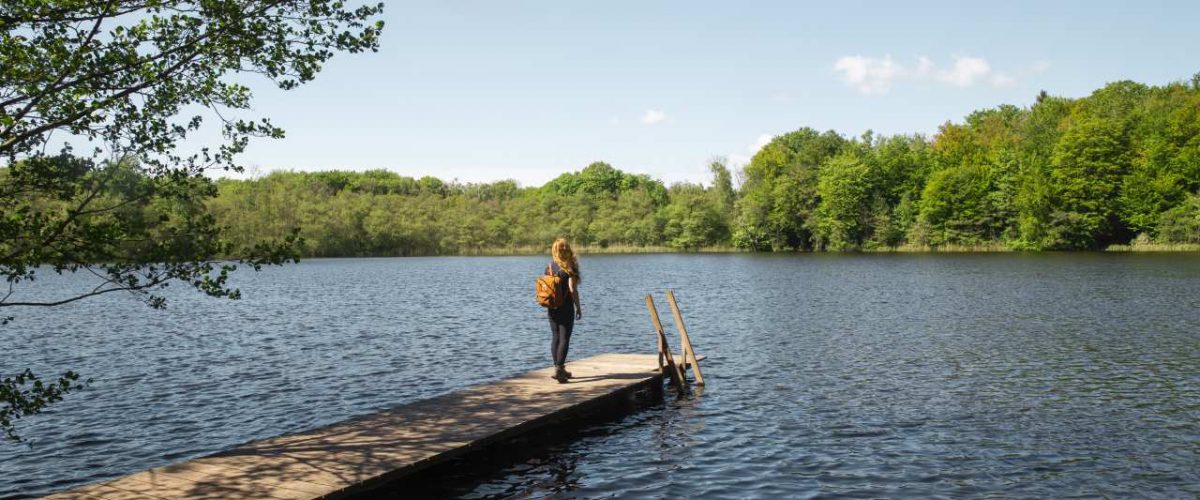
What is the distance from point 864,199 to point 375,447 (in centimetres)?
10617

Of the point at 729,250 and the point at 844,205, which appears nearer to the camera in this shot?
the point at 844,205

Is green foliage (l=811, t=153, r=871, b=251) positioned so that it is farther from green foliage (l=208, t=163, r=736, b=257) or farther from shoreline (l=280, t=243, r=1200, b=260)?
green foliage (l=208, t=163, r=736, b=257)

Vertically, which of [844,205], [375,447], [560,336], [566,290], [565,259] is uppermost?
[844,205]

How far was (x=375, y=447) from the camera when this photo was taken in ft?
35.0

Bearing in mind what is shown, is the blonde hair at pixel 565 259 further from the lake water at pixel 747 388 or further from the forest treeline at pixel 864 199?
the forest treeline at pixel 864 199

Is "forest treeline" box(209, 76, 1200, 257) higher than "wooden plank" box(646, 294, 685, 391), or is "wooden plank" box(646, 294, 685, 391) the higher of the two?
"forest treeline" box(209, 76, 1200, 257)

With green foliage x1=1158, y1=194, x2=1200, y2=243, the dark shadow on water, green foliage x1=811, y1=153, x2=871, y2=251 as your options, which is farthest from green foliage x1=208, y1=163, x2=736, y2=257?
the dark shadow on water

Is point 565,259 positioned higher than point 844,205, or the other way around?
point 844,205

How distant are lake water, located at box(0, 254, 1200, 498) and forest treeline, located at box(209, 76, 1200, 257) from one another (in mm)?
23197

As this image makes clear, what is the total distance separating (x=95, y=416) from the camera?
603 inches

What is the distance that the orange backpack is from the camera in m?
13.9

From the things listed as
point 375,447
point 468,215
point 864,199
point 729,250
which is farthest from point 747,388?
point 468,215

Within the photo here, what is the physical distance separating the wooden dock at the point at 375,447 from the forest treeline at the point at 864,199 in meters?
36.7

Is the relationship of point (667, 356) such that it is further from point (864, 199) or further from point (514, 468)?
point (864, 199)
